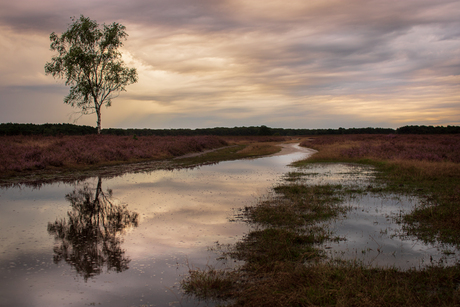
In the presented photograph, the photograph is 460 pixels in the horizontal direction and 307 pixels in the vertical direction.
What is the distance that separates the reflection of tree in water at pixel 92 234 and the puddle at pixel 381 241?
545 centimetres

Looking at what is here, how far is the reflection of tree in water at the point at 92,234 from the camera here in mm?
6918

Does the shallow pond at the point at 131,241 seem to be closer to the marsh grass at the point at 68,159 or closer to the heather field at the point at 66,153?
the marsh grass at the point at 68,159

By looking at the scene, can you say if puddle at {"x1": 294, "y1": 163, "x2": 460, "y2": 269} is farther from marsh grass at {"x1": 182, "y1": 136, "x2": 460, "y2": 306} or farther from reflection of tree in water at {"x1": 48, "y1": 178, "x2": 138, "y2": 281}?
reflection of tree in water at {"x1": 48, "y1": 178, "x2": 138, "y2": 281}

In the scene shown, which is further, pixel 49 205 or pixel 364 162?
pixel 364 162

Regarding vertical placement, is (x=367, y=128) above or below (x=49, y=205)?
above

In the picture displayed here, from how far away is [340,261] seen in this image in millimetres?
6711

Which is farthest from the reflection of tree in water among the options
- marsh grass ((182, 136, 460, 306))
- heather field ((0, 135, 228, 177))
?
heather field ((0, 135, 228, 177))

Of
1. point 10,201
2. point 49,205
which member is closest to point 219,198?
point 49,205

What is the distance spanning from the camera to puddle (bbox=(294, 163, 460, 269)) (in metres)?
7.03

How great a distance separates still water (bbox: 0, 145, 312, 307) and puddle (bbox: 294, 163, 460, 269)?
3.12 metres

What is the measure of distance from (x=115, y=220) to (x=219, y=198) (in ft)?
17.3

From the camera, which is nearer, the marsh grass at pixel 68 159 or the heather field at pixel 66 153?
the marsh grass at pixel 68 159

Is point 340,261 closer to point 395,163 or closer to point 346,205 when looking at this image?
point 346,205

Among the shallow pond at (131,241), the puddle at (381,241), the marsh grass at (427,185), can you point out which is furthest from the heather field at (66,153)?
the puddle at (381,241)
